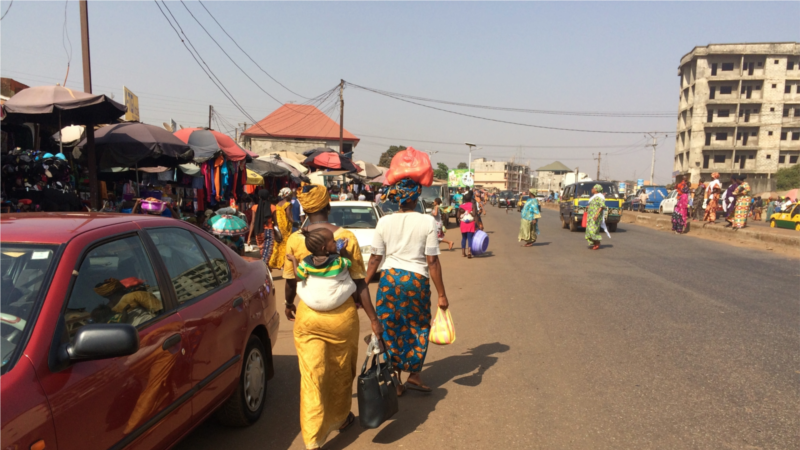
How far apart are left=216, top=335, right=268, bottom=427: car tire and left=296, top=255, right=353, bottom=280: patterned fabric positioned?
88cm

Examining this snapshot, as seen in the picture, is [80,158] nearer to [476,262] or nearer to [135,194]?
[135,194]

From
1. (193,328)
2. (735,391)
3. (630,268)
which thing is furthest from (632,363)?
(630,268)

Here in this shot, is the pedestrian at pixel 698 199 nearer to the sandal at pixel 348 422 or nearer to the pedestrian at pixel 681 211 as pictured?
the pedestrian at pixel 681 211

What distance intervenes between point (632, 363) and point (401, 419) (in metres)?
2.43

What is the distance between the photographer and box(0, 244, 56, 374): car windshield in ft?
6.44

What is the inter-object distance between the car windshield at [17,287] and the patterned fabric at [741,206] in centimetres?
1978

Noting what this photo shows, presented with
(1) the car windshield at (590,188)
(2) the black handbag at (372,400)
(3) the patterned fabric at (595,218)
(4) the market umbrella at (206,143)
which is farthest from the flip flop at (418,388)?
(1) the car windshield at (590,188)

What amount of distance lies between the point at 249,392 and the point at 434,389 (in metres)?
1.60

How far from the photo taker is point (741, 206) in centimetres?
1694

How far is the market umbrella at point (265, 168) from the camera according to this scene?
14.5 meters

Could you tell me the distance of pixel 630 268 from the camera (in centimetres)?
1038

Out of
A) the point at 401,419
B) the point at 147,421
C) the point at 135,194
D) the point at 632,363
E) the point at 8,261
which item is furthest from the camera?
the point at 135,194

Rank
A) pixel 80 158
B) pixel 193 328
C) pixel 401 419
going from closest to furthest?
pixel 193 328 → pixel 401 419 → pixel 80 158

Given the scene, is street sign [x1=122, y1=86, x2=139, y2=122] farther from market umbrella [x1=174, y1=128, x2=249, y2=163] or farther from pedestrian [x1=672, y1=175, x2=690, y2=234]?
pedestrian [x1=672, y1=175, x2=690, y2=234]
